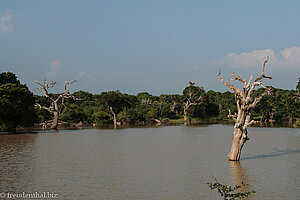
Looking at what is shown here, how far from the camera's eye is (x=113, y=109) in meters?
86.3

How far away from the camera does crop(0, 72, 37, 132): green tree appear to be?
45625 millimetres

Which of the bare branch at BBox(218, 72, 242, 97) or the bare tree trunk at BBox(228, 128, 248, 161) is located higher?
the bare branch at BBox(218, 72, 242, 97)

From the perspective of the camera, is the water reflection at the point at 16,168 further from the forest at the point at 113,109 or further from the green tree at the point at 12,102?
the forest at the point at 113,109

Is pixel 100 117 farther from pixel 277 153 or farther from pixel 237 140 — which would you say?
pixel 237 140

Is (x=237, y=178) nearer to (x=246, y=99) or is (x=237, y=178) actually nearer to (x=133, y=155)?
(x=246, y=99)

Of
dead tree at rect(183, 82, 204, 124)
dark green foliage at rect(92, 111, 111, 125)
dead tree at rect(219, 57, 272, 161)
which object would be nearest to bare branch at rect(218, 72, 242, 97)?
dead tree at rect(219, 57, 272, 161)

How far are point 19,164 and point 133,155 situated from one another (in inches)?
347

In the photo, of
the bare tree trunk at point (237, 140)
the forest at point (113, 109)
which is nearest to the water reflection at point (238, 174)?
the bare tree trunk at point (237, 140)


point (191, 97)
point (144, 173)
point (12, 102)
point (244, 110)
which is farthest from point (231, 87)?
point (191, 97)

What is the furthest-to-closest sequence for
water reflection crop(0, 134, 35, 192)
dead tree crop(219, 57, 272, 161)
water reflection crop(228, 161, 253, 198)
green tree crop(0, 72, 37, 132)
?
green tree crop(0, 72, 37, 132)
dead tree crop(219, 57, 272, 161)
water reflection crop(0, 134, 35, 192)
water reflection crop(228, 161, 253, 198)

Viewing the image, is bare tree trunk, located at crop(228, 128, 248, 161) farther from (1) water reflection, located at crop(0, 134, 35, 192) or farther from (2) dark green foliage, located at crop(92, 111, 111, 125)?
Result: (2) dark green foliage, located at crop(92, 111, 111, 125)

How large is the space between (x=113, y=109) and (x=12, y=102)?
4140 centimetres

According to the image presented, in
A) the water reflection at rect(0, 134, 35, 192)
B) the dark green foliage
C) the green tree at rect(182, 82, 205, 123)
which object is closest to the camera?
the water reflection at rect(0, 134, 35, 192)

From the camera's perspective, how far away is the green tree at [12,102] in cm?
4562
